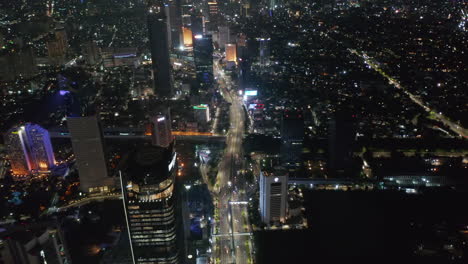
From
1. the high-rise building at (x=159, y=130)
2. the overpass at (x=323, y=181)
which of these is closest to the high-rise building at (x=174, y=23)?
the high-rise building at (x=159, y=130)

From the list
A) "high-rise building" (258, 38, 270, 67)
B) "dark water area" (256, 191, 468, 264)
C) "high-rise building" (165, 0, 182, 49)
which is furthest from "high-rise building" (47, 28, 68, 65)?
"dark water area" (256, 191, 468, 264)

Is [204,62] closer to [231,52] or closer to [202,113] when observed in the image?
[231,52]

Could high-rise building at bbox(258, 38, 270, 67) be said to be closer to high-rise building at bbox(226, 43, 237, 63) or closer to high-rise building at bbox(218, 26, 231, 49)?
high-rise building at bbox(226, 43, 237, 63)

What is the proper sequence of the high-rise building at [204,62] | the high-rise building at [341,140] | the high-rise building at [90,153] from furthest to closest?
1. the high-rise building at [204,62]
2. the high-rise building at [341,140]
3. the high-rise building at [90,153]

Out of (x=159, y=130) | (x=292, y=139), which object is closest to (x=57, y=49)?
(x=159, y=130)

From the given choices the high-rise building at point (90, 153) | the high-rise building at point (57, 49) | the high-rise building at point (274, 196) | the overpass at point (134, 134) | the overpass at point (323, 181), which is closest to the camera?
the high-rise building at point (274, 196)

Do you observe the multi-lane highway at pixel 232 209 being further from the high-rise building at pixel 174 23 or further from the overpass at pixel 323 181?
the high-rise building at pixel 174 23
